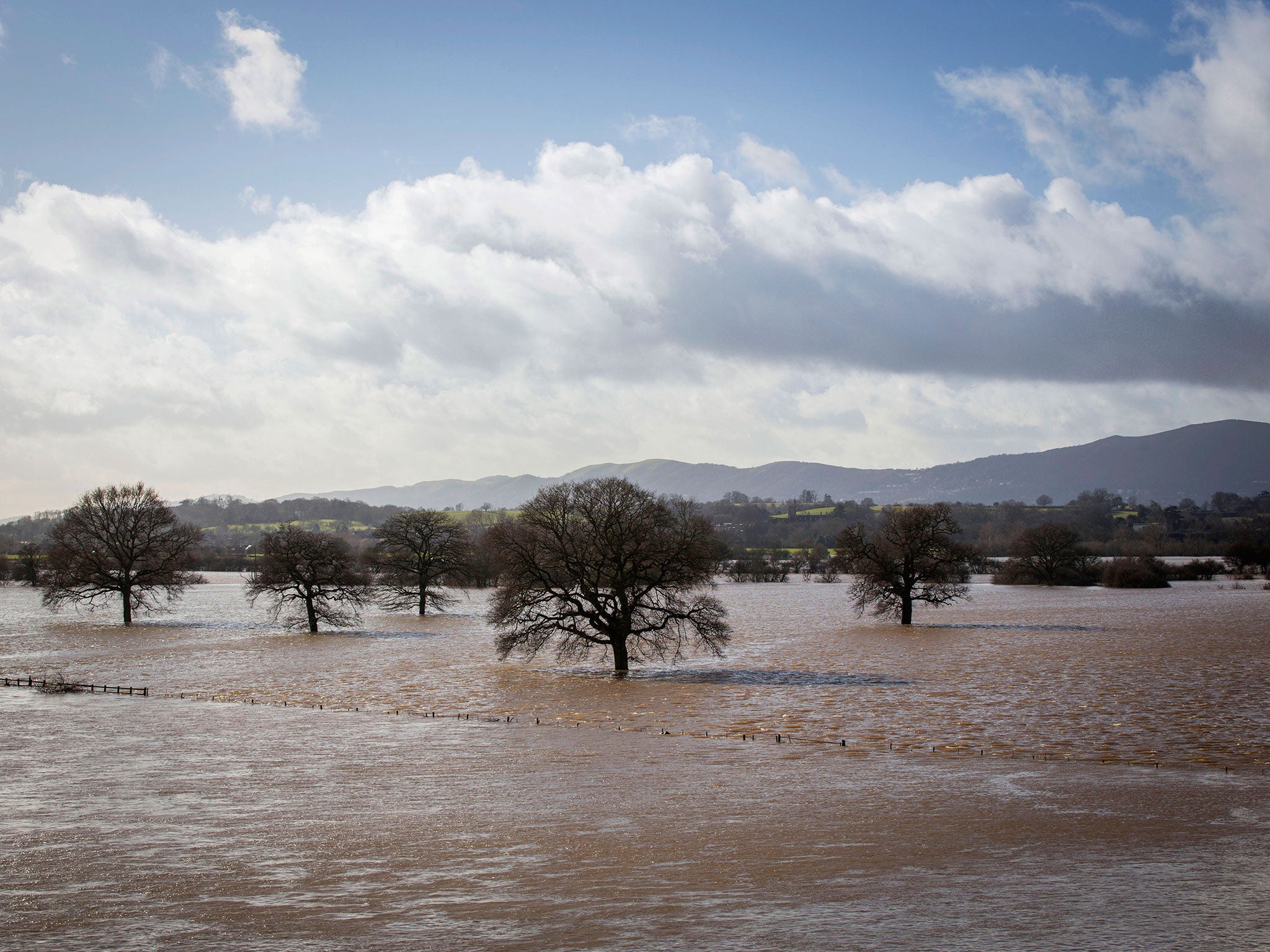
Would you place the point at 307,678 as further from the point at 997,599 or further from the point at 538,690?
the point at 997,599

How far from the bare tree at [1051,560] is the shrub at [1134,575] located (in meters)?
3.13

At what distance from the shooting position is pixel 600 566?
39594mm

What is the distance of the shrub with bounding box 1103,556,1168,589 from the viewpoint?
376 feet

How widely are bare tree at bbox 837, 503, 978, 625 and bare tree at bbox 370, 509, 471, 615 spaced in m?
33.8

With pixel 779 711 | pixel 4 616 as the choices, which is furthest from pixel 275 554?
pixel 779 711

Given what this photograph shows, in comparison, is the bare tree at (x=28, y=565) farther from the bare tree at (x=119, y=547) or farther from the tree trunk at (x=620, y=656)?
the tree trunk at (x=620, y=656)

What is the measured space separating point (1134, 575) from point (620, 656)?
320 ft

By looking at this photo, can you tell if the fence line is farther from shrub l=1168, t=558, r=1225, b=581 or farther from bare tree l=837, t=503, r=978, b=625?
shrub l=1168, t=558, r=1225, b=581

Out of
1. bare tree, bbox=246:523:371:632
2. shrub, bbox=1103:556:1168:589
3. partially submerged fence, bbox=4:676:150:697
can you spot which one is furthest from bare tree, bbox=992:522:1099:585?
partially submerged fence, bbox=4:676:150:697

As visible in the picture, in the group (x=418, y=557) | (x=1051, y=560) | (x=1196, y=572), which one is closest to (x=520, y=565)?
(x=418, y=557)

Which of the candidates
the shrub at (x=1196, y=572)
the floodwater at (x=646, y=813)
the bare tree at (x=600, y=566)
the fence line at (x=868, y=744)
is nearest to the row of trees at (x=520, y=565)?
the bare tree at (x=600, y=566)

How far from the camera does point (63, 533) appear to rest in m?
72.3

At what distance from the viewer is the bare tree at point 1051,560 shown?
116 metres

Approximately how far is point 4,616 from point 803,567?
461 ft
